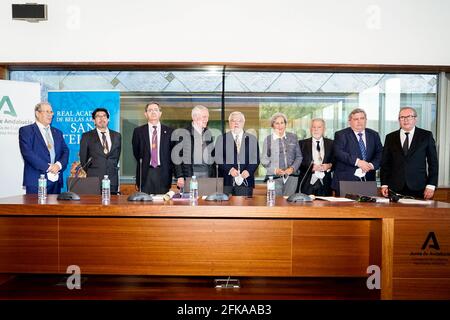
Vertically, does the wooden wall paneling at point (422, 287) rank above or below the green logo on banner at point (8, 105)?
below

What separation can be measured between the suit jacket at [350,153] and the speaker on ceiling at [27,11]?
3.89 metres

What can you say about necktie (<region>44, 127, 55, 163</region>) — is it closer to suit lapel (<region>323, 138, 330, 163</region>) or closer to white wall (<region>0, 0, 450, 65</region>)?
white wall (<region>0, 0, 450, 65</region>)

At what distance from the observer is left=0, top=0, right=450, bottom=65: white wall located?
4.82 metres

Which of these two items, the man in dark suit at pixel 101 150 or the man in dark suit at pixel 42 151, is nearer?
the man in dark suit at pixel 42 151

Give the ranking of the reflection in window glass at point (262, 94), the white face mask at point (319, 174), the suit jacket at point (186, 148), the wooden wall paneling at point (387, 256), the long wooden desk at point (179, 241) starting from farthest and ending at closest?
the reflection in window glass at point (262, 94)
the white face mask at point (319, 174)
the suit jacket at point (186, 148)
the long wooden desk at point (179, 241)
the wooden wall paneling at point (387, 256)

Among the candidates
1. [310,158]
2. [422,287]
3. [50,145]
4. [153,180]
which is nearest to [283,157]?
[310,158]

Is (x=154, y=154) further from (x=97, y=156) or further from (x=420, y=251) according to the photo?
(x=420, y=251)

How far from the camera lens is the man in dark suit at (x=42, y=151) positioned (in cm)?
398

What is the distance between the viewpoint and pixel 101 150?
163 inches

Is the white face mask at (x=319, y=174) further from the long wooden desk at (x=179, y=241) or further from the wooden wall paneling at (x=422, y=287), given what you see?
the wooden wall paneling at (x=422, y=287)

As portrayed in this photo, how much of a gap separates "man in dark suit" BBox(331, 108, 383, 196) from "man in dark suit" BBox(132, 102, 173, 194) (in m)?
1.79

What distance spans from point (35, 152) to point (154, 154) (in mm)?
1237

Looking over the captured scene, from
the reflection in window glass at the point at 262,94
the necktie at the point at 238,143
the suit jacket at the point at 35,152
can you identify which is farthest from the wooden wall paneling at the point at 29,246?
the reflection in window glass at the point at 262,94
